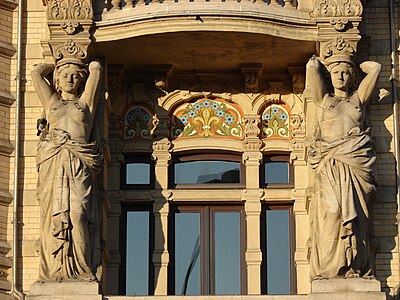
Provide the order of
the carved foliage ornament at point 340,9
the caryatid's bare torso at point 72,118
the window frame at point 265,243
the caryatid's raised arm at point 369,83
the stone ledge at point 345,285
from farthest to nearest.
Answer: the window frame at point 265,243, the carved foliage ornament at point 340,9, the caryatid's raised arm at point 369,83, the caryatid's bare torso at point 72,118, the stone ledge at point 345,285

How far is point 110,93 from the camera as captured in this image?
28.0 meters

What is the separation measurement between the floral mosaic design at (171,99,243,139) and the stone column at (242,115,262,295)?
0.24 meters

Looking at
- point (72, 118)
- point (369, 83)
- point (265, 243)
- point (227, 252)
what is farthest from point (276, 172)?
point (72, 118)

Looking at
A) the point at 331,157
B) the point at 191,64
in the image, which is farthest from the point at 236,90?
the point at 331,157

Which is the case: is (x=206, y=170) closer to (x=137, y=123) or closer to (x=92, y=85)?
(x=137, y=123)

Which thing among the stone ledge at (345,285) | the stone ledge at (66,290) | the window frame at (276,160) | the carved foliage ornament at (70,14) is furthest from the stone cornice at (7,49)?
the stone ledge at (345,285)

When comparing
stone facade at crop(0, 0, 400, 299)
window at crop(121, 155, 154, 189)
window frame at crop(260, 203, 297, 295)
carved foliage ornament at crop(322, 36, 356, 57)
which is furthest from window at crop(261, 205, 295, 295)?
carved foliage ornament at crop(322, 36, 356, 57)

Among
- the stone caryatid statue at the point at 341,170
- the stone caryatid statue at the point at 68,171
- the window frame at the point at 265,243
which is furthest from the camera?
the window frame at the point at 265,243

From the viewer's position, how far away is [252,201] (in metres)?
27.5

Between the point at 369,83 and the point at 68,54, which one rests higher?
the point at 68,54

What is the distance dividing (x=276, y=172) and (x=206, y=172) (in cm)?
112

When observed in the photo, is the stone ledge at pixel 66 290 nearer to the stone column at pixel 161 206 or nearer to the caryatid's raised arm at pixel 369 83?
the stone column at pixel 161 206

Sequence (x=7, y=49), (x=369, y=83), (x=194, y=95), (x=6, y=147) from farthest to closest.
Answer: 1. (x=194, y=95)
2. (x=7, y=49)
3. (x=6, y=147)
4. (x=369, y=83)

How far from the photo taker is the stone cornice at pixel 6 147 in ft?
89.2
